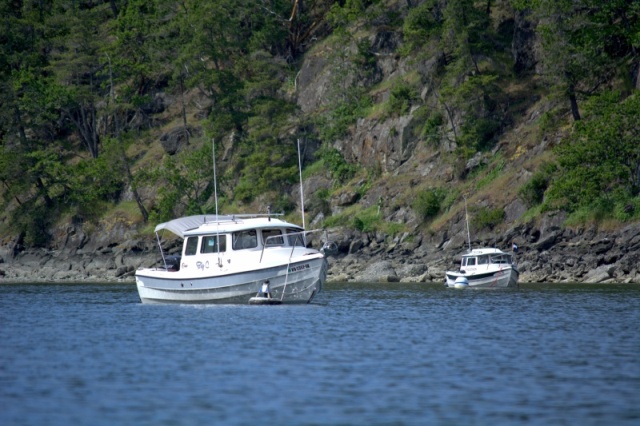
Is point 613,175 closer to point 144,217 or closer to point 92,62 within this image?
point 144,217

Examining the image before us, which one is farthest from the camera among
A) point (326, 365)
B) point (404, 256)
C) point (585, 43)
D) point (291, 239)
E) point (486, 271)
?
point (404, 256)

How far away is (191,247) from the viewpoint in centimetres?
4028

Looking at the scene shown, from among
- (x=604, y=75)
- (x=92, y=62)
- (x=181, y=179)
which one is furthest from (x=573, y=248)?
(x=92, y=62)

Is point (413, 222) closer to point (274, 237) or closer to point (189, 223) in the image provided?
point (189, 223)

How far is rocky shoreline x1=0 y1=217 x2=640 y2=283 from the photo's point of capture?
177 ft

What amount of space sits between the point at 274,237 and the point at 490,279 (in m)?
17.7

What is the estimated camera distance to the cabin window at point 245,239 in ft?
127

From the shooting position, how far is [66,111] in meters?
92.2

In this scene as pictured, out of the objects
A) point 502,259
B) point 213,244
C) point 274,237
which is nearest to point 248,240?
point 274,237

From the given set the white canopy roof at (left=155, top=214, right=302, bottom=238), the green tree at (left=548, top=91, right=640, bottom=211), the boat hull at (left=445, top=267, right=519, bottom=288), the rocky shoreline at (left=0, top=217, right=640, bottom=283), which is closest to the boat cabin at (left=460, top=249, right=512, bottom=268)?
the boat hull at (left=445, top=267, right=519, bottom=288)

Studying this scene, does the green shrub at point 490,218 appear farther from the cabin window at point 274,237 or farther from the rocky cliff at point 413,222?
the cabin window at point 274,237

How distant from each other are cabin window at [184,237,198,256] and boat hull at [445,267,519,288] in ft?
58.7

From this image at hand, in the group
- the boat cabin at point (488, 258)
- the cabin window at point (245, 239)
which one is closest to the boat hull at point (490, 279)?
the boat cabin at point (488, 258)

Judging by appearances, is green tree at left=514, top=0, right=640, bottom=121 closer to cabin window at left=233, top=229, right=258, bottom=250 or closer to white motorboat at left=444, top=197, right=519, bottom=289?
white motorboat at left=444, top=197, right=519, bottom=289
